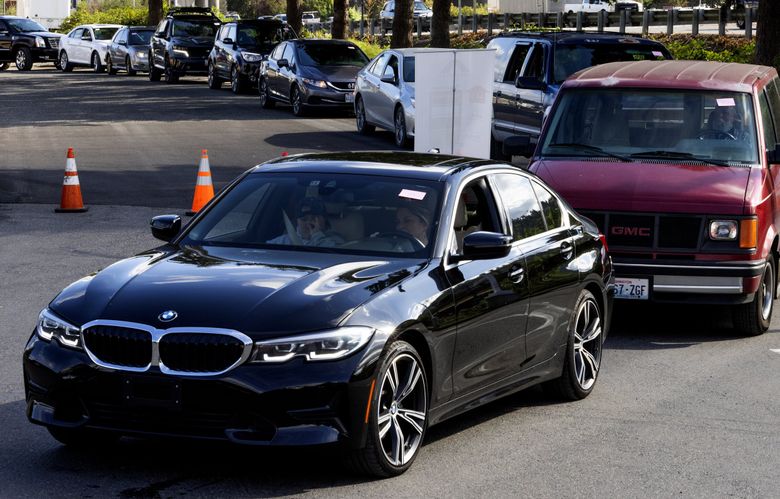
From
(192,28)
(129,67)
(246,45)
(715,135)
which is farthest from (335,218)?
(129,67)

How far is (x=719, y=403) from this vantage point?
Answer: 885cm

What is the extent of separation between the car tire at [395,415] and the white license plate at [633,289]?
170 inches

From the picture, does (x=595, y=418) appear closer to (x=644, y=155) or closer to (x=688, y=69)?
(x=644, y=155)

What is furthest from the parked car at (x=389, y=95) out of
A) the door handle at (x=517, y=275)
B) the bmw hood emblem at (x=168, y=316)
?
the bmw hood emblem at (x=168, y=316)

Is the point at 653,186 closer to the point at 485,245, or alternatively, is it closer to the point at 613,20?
the point at 485,245

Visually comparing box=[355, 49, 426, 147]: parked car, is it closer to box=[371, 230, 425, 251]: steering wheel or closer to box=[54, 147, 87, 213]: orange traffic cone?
box=[54, 147, 87, 213]: orange traffic cone

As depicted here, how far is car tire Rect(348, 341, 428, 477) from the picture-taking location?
661 centimetres

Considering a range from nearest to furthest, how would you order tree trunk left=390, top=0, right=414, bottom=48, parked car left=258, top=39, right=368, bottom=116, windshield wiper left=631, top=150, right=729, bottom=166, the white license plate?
the white license plate → windshield wiper left=631, top=150, right=729, bottom=166 → parked car left=258, top=39, right=368, bottom=116 → tree trunk left=390, top=0, right=414, bottom=48

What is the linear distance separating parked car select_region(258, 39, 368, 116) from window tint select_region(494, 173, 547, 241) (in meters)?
22.1

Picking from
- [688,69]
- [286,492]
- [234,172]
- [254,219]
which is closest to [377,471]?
[286,492]

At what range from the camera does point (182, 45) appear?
4322 cm

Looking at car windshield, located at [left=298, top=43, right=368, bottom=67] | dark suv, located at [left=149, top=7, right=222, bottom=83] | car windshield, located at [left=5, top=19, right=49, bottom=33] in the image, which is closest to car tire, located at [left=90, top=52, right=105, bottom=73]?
car windshield, located at [left=5, top=19, right=49, bottom=33]

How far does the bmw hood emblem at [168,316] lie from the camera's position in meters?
6.51

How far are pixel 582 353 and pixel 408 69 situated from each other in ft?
55.7
